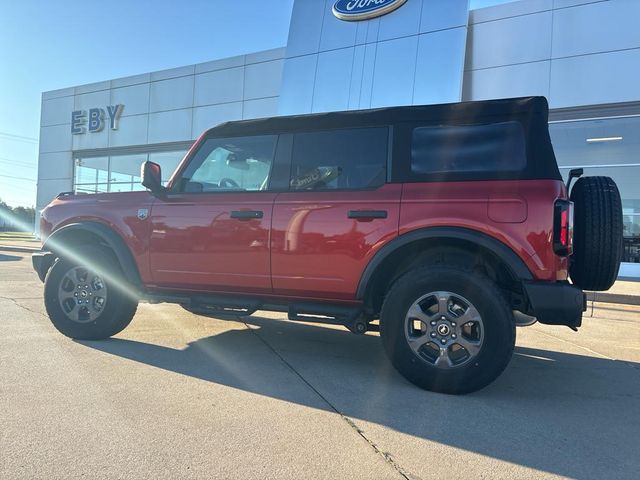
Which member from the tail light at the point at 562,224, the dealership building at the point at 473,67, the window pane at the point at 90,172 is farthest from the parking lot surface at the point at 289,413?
the window pane at the point at 90,172

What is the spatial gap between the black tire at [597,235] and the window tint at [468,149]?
2.01 feet

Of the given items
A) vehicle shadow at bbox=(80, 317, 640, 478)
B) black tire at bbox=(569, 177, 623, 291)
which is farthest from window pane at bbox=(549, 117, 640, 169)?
black tire at bbox=(569, 177, 623, 291)

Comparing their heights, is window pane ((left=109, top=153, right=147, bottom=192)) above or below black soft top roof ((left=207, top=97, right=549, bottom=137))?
above

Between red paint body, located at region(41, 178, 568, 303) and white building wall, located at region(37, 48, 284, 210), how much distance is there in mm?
12924

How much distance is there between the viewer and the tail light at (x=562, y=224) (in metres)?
3.17

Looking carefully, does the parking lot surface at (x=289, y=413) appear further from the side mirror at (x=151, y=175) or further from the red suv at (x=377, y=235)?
the side mirror at (x=151, y=175)

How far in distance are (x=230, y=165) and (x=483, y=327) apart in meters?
2.65

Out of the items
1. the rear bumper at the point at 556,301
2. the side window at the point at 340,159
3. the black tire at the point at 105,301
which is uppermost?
the side window at the point at 340,159

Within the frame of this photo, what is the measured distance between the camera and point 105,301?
4.59 meters

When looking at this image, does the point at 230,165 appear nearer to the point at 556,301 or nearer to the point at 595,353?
the point at 556,301


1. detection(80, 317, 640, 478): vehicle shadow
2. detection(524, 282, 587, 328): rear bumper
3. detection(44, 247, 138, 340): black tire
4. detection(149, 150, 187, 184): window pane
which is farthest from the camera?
detection(149, 150, 187, 184): window pane

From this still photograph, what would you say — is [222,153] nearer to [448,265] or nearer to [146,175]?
[146,175]

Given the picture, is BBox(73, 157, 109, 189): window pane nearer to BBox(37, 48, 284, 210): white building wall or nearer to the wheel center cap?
BBox(37, 48, 284, 210): white building wall

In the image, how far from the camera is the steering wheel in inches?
170
